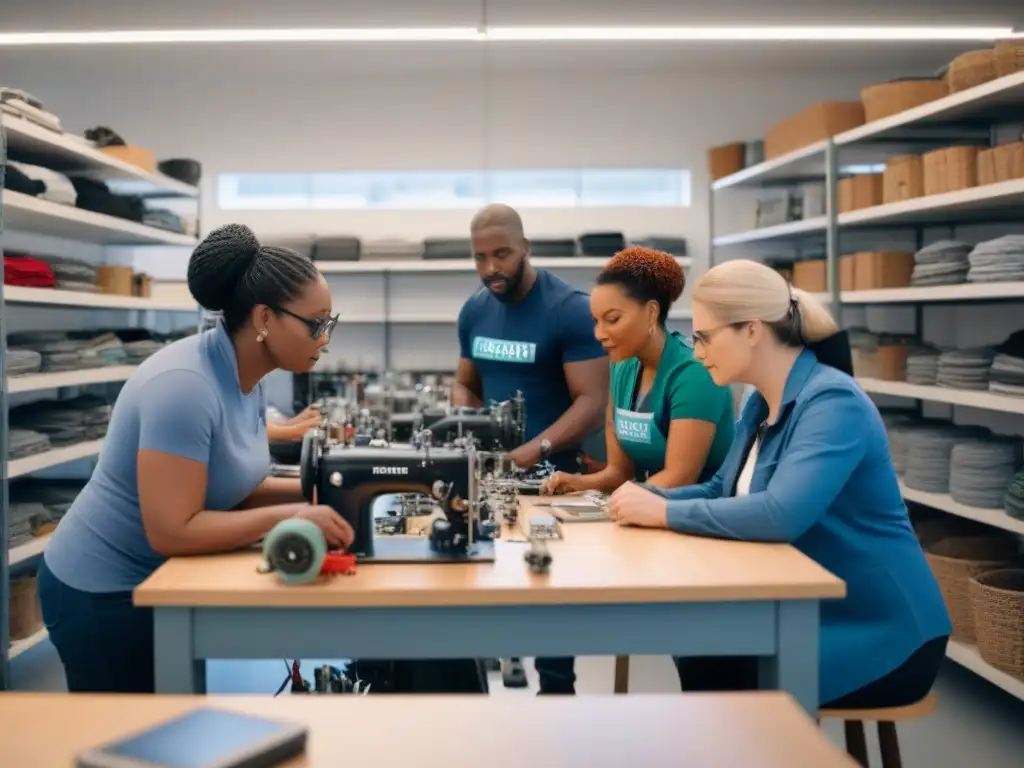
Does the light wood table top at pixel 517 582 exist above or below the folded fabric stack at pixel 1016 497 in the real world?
above

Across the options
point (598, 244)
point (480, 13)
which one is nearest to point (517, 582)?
point (480, 13)

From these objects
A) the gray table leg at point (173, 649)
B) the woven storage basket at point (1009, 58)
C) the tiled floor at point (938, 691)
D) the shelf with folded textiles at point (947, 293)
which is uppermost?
the woven storage basket at point (1009, 58)

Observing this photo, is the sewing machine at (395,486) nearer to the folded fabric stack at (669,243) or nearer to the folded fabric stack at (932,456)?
the folded fabric stack at (932,456)

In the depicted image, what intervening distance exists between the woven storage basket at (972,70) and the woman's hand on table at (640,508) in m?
2.64

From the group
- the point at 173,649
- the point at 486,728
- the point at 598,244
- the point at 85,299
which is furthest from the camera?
the point at 598,244

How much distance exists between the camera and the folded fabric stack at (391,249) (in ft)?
22.2

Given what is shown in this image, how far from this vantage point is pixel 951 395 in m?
3.95

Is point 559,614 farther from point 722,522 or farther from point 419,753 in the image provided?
point 419,753

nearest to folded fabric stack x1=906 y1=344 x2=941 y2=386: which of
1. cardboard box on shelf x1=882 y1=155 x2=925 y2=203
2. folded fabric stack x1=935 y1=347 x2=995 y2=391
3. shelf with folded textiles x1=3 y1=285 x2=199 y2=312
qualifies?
folded fabric stack x1=935 y1=347 x2=995 y2=391

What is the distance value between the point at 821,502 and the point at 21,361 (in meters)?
3.31

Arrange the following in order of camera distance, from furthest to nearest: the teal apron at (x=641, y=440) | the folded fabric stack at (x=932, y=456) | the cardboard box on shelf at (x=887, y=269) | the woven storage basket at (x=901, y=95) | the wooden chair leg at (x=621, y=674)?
1. the cardboard box on shelf at (x=887, y=269)
2. the woven storage basket at (x=901, y=95)
3. the folded fabric stack at (x=932, y=456)
4. the wooden chair leg at (x=621, y=674)
5. the teal apron at (x=641, y=440)

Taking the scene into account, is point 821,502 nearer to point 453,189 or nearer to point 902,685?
point 902,685

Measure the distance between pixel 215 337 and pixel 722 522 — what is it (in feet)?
4.00

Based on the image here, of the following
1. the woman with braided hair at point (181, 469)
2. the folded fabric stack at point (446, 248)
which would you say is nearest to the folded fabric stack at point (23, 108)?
the woman with braided hair at point (181, 469)
